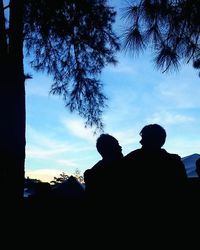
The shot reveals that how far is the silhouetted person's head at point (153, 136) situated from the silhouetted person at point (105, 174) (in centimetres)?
23

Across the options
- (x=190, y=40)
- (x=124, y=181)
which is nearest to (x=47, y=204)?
(x=124, y=181)

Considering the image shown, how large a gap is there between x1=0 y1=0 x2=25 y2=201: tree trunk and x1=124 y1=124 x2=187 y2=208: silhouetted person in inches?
66.2

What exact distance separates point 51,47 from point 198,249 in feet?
13.4

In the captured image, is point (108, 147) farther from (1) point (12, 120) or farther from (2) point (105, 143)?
(1) point (12, 120)

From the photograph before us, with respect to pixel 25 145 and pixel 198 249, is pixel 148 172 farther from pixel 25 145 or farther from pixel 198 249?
pixel 25 145

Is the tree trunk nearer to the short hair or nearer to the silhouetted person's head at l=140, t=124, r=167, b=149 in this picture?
the short hair

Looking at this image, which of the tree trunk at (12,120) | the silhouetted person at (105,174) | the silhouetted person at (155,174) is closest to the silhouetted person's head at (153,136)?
the silhouetted person at (155,174)

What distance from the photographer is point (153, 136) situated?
2273 millimetres

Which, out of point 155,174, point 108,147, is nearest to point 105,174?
point 108,147

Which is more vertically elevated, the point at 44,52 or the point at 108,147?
the point at 44,52

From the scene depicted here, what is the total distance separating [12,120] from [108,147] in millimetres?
1541

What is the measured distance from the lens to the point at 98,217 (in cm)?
241

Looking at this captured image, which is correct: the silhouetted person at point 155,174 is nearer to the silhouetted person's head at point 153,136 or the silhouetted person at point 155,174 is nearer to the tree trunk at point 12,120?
the silhouetted person's head at point 153,136

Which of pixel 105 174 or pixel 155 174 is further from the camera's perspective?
pixel 105 174
